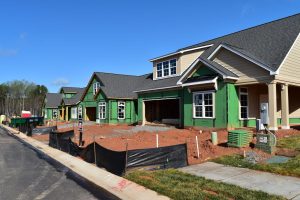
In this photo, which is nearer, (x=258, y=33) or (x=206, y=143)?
(x=206, y=143)

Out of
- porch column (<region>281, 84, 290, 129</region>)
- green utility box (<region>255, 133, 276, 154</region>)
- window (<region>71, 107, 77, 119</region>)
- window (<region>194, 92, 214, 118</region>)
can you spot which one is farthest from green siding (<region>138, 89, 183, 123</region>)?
window (<region>71, 107, 77, 119</region>)

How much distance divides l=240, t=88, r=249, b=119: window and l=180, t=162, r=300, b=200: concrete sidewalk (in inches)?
400

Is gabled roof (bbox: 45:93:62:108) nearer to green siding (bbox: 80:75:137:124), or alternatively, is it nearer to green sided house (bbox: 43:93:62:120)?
green sided house (bbox: 43:93:62:120)

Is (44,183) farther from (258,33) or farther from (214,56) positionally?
(258,33)

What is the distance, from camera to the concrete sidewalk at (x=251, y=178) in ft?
25.5

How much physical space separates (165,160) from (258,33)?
16039 millimetres

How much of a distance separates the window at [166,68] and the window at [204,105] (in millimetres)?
6524

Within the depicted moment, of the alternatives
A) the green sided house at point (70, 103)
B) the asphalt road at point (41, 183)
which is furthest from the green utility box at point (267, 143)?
the green sided house at point (70, 103)

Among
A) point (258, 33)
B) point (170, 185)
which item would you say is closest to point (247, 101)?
point (258, 33)

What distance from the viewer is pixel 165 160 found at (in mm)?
10812

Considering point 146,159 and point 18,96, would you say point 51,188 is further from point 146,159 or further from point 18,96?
point 18,96

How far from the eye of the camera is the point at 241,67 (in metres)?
19.8

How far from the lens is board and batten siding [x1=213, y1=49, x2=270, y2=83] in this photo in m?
18.5

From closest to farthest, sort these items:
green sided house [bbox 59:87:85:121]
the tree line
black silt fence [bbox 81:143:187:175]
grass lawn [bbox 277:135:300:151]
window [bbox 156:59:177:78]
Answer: black silt fence [bbox 81:143:187:175], grass lawn [bbox 277:135:300:151], window [bbox 156:59:177:78], green sided house [bbox 59:87:85:121], the tree line
